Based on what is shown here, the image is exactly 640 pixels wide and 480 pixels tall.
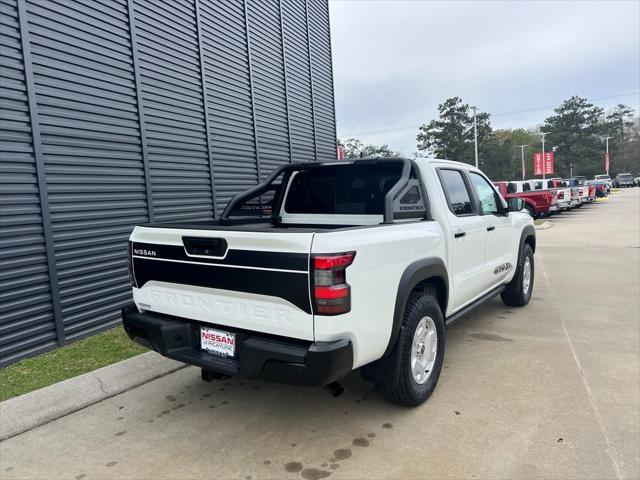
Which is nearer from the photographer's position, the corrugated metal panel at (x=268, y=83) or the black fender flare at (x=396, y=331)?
the black fender flare at (x=396, y=331)

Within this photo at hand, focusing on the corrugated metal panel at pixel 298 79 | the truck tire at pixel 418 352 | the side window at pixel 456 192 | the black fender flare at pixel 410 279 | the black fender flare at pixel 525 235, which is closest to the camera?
the black fender flare at pixel 410 279

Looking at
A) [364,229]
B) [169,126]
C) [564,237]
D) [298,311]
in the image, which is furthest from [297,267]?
[564,237]

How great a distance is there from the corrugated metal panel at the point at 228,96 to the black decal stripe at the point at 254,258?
4.35 meters

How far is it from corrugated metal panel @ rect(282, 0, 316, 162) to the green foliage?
5.95 meters

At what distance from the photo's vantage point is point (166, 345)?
9.87 feet

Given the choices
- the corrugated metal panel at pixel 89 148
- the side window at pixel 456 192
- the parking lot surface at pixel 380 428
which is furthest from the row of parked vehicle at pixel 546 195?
the corrugated metal panel at pixel 89 148

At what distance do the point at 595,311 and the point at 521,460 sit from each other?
3880mm

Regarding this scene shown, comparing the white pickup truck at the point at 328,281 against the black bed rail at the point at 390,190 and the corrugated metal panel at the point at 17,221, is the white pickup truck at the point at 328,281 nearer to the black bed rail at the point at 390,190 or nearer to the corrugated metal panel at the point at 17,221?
the black bed rail at the point at 390,190

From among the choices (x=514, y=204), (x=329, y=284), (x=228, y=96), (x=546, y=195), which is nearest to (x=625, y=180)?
(x=546, y=195)

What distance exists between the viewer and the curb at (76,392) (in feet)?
10.8

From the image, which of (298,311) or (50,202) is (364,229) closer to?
(298,311)

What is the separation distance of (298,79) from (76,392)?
26.5 feet

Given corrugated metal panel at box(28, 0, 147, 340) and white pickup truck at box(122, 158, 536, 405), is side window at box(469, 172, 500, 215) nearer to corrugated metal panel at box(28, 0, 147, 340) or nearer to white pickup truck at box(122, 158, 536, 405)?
white pickup truck at box(122, 158, 536, 405)

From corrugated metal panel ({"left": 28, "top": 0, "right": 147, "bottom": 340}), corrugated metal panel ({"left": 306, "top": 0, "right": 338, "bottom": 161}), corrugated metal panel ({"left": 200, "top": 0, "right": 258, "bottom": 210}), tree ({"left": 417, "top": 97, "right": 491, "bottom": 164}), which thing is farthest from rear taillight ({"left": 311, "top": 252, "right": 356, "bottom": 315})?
tree ({"left": 417, "top": 97, "right": 491, "bottom": 164})
